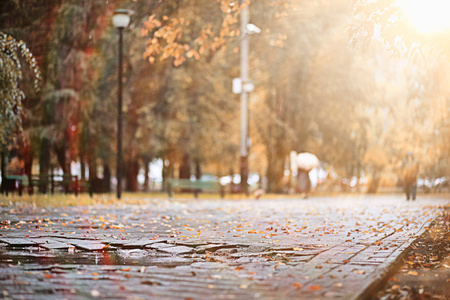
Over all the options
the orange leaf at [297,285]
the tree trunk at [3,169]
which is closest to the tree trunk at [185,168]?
the tree trunk at [3,169]

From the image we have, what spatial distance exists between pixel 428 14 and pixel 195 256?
490 centimetres

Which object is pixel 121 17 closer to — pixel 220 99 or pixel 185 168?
pixel 220 99

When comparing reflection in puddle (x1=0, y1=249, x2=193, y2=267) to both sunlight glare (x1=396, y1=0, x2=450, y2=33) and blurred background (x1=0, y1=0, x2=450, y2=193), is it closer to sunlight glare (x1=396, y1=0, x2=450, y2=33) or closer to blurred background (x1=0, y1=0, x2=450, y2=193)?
sunlight glare (x1=396, y1=0, x2=450, y2=33)

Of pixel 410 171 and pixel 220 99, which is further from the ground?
pixel 220 99

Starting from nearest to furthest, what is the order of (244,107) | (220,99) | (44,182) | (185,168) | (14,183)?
(44,182) < (14,183) < (244,107) < (220,99) < (185,168)

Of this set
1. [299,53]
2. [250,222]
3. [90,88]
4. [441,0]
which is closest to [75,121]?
[90,88]

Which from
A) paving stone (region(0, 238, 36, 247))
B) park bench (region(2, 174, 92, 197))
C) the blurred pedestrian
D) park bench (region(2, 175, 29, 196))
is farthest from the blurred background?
paving stone (region(0, 238, 36, 247))

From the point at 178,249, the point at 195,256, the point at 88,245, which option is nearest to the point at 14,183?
the point at 88,245

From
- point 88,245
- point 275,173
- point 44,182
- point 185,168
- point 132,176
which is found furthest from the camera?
point 132,176

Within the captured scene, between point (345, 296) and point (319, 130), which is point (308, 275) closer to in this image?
point (345, 296)

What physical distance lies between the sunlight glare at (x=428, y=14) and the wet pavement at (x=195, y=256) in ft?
10.0

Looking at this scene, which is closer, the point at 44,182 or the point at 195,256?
Result: the point at 195,256

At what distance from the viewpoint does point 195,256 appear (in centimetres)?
799

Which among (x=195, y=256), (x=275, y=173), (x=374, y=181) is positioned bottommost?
(x=195, y=256)
